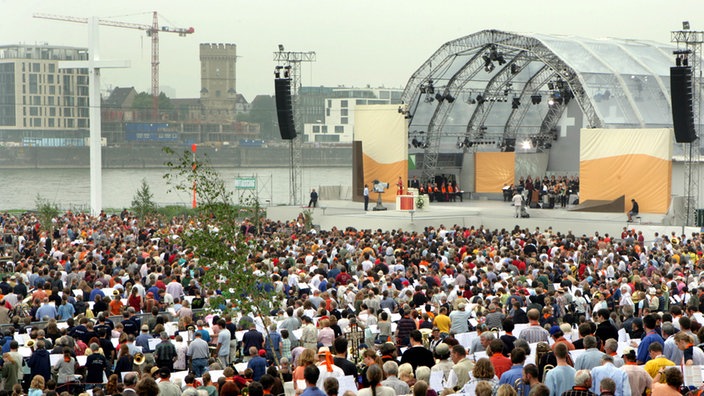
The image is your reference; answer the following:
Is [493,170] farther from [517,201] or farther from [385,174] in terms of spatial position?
[517,201]

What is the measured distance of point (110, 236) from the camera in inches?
1073

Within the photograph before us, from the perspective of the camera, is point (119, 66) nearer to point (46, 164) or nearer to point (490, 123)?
point (490, 123)

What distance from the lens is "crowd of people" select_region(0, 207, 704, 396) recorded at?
9.02m

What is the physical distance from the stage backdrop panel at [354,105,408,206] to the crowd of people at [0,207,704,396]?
1466cm

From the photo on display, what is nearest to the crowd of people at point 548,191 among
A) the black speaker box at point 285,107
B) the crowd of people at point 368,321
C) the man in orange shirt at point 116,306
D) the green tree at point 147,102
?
the black speaker box at point 285,107

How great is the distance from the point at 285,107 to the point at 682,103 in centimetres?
1456

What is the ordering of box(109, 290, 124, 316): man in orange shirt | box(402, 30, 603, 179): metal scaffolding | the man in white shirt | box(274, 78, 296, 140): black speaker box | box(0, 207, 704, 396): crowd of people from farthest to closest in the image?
box(274, 78, 296, 140): black speaker box, box(402, 30, 603, 179): metal scaffolding, the man in white shirt, box(109, 290, 124, 316): man in orange shirt, box(0, 207, 704, 396): crowd of people

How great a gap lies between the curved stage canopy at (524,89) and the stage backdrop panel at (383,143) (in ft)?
2.59

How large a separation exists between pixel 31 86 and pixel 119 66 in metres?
105

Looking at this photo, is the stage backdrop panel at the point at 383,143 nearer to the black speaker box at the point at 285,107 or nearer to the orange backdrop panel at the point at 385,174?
the orange backdrop panel at the point at 385,174

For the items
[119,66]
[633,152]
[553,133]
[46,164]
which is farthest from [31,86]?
[633,152]

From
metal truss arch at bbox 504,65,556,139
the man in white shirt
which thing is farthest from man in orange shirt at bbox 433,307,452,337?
metal truss arch at bbox 504,65,556,139

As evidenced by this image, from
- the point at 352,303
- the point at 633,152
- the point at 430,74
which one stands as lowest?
the point at 352,303

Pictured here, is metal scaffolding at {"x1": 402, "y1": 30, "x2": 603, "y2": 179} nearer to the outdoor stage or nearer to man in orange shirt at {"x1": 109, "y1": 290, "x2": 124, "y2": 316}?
the outdoor stage
